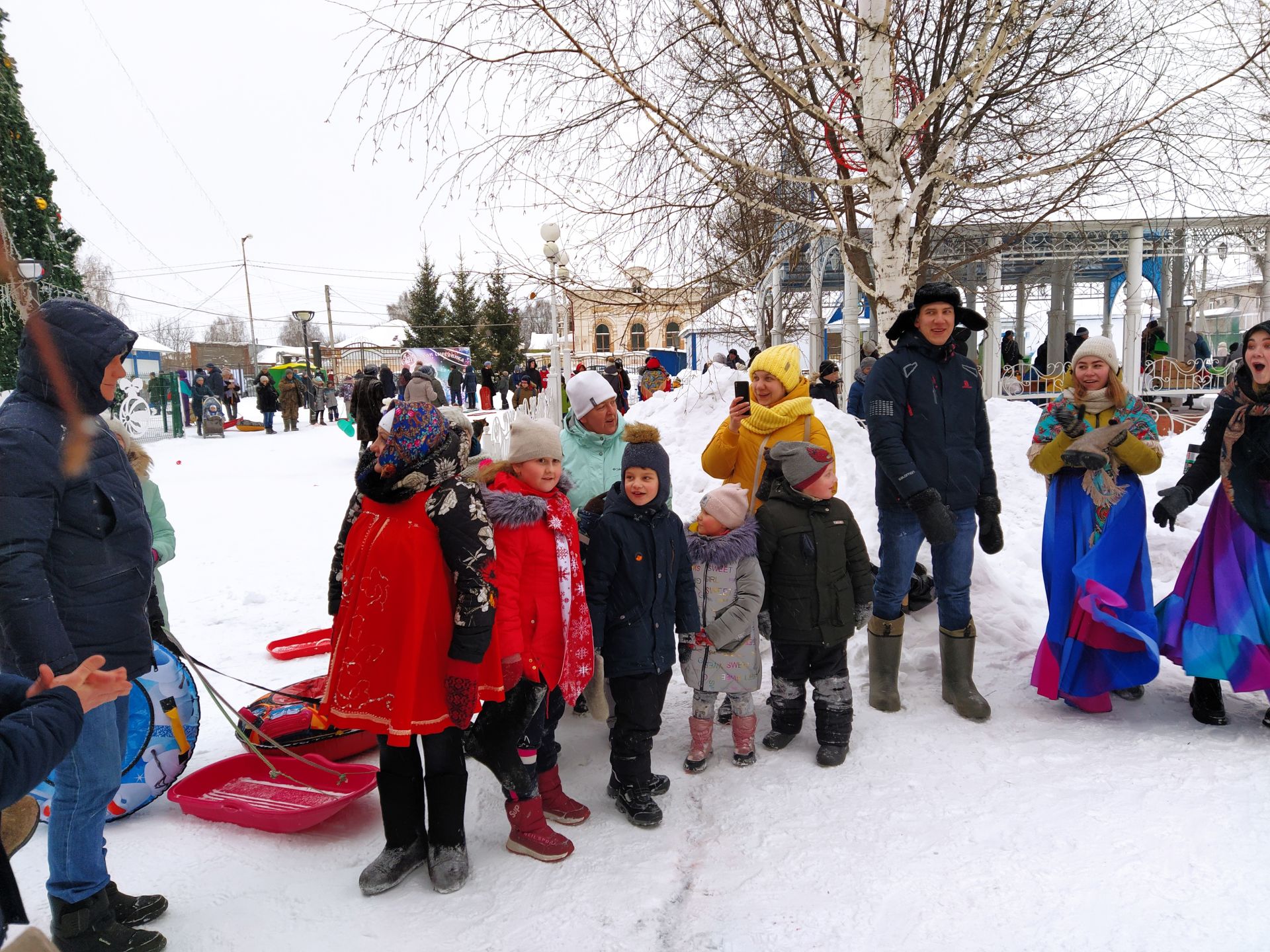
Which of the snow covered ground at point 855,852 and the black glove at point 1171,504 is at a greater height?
the black glove at point 1171,504

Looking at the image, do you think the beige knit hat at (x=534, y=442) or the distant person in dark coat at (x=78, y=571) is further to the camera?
the beige knit hat at (x=534, y=442)

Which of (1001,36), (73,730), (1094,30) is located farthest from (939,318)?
(73,730)

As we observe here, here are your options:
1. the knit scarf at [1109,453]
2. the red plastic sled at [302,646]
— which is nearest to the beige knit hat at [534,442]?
the knit scarf at [1109,453]

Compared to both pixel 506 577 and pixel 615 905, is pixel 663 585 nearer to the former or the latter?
pixel 506 577

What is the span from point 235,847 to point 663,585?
1897 mm

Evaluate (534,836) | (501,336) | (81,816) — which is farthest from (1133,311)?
(501,336)

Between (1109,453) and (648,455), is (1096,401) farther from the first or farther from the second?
(648,455)

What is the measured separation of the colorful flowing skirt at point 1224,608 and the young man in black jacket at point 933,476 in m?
0.87

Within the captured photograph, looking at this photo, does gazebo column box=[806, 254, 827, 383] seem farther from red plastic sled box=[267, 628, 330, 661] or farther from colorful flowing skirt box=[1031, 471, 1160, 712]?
red plastic sled box=[267, 628, 330, 661]

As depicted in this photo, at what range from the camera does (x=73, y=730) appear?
5.40ft

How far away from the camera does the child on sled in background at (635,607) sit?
10.7 ft

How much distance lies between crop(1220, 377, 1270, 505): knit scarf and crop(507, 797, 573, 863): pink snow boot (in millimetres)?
3455

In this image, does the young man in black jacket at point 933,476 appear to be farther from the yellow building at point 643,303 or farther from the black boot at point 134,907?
the black boot at point 134,907

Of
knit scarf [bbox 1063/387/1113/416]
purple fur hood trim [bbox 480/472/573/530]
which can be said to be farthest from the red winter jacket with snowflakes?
knit scarf [bbox 1063/387/1113/416]
